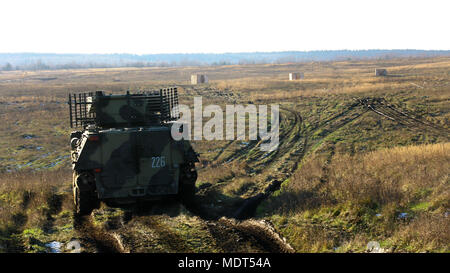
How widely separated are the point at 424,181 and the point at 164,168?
6536 millimetres

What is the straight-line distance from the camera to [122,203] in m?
13.6

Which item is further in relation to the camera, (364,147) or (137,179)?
(364,147)

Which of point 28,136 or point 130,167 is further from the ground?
point 130,167

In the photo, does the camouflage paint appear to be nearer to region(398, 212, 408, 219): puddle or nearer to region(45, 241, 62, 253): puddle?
region(45, 241, 62, 253): puddle

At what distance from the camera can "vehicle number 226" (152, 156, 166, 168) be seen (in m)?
13.3

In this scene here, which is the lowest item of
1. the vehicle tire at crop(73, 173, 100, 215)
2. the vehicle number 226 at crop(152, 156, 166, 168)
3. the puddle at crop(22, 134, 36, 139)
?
the puddle at crop(22, 134, 36, 139)

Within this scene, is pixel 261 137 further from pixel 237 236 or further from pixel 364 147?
pixel 237 236

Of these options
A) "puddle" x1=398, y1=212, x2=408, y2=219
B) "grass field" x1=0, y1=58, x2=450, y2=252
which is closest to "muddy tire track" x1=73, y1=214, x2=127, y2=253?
"grass field" x1=0, y1=58, x2=450, y2=252

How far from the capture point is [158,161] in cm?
1334

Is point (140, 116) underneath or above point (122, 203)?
above

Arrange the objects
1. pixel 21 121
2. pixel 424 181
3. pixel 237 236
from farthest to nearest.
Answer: pixel 21 121
pixel 424 181
pixel 237 236

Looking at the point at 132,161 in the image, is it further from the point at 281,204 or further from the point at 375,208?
the point at 375,208

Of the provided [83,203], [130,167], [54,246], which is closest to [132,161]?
[130,167]
